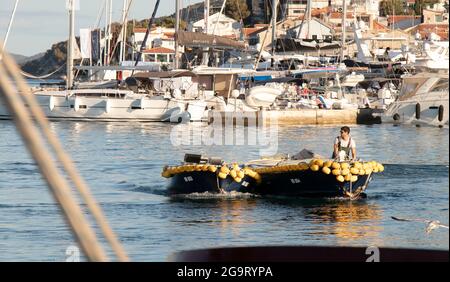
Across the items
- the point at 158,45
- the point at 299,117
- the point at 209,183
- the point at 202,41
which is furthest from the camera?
the point at 158,45

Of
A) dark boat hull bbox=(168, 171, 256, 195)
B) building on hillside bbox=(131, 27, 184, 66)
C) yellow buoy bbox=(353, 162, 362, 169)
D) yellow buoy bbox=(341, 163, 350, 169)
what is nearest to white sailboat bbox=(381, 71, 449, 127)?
dark boat hull bbox=(168, 171, 256, 195)

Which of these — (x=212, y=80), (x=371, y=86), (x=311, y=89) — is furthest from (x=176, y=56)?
(x=371, y=86)

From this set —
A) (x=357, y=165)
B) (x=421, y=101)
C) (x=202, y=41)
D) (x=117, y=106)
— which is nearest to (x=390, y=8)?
(x=202, y=41)

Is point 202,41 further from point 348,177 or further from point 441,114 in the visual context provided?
point 348,177

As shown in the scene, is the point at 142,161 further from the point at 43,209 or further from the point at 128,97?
the point at 128,97

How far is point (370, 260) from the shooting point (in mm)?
5844

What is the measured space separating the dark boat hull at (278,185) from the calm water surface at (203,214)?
23 cm

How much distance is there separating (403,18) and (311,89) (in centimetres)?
7289

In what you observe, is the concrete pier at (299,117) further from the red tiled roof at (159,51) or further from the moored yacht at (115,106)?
the red tiled roof at (159,51)

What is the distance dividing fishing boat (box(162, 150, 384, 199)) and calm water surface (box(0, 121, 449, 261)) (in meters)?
0.27

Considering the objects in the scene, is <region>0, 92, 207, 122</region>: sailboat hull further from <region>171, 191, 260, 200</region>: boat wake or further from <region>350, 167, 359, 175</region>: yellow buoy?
<region>350, 167, 359, 175</region>: yellow buoy

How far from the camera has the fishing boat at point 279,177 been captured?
2078 cm

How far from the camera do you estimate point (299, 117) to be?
174 ft

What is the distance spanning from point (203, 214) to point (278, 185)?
7.48 ft
